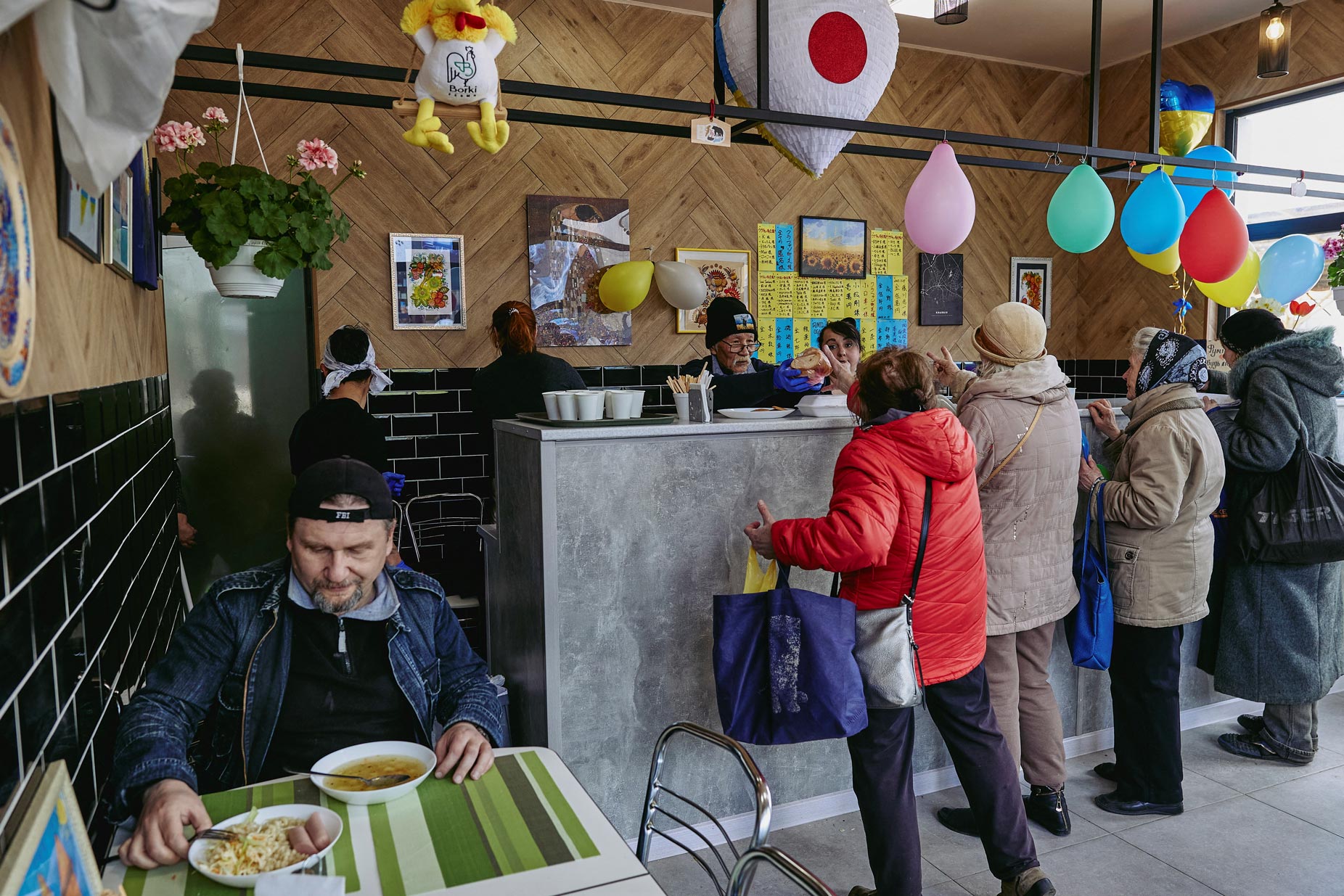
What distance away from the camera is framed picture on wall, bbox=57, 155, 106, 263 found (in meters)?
1.46

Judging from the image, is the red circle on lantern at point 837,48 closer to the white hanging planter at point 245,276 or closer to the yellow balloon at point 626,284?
the white hanging planter at point 245,276

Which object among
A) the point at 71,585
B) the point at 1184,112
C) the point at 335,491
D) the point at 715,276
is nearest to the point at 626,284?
the point at 715,276

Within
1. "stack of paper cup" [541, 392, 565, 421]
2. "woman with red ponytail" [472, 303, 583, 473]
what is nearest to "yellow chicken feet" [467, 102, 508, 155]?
"stack of paper cup" [541, 392, 565, 421]

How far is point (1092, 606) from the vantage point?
3018 mm

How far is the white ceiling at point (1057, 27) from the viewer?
5461 mm

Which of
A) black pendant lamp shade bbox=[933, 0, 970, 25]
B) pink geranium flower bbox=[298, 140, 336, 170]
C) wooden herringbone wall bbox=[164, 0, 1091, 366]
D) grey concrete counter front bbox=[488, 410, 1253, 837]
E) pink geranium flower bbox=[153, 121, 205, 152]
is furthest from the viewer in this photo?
wooden herringbone wall bbox=[164, 0, 1091, 366]

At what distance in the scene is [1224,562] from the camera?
3482mm

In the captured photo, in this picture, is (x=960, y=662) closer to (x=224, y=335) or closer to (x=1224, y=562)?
(x=1224, y=562)

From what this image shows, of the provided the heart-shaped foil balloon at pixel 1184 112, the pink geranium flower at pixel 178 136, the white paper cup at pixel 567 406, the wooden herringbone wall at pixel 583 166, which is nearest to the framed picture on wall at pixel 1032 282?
the wooden herringbone wall at pixel 583 166

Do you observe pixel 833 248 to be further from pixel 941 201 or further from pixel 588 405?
pixel 588 405

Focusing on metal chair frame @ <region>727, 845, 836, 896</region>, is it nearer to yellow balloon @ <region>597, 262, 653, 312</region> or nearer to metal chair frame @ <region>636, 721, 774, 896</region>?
metal chair frame @ <region>636, 721, 774, 896</region>

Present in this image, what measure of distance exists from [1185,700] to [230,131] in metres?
5.09

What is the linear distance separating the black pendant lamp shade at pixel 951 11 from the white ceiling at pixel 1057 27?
166 centimetres

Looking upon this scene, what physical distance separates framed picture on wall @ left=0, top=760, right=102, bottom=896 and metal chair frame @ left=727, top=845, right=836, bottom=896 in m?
0.83
